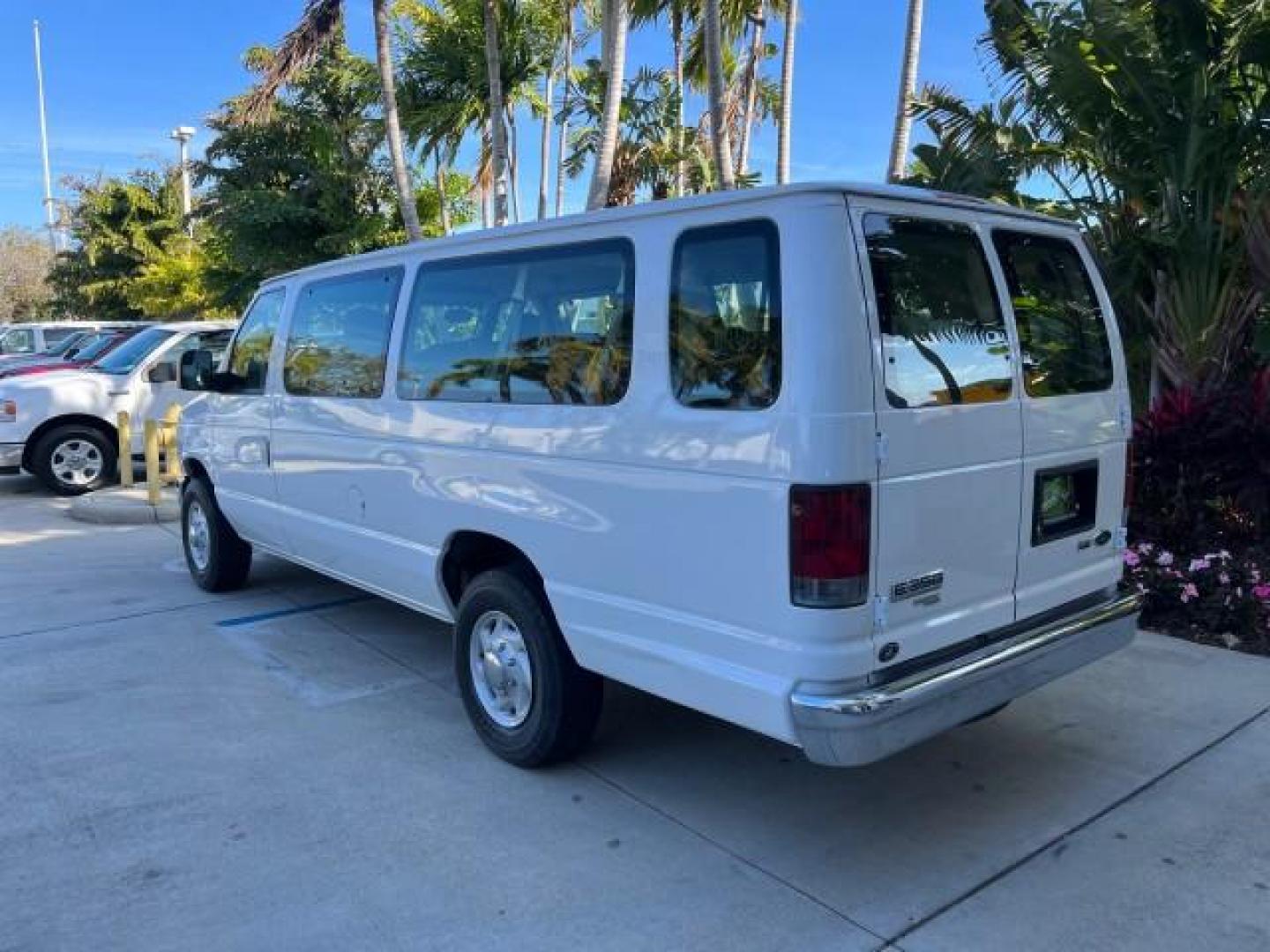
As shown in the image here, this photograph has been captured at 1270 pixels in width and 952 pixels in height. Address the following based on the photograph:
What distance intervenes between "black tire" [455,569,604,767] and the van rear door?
166cm

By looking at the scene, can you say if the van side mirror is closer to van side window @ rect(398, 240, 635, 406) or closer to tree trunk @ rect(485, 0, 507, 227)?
van side window @ rect(398, 240, 635, 406)

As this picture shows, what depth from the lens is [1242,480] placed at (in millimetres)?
5848

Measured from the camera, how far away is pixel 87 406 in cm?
1098

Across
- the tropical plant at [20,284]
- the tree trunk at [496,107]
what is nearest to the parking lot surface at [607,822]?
the tree trunk at [496,107]

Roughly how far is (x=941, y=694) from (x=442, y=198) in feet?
56.1

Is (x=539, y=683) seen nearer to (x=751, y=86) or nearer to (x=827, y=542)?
(x=827, y=542)

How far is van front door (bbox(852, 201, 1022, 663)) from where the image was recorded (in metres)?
3.02

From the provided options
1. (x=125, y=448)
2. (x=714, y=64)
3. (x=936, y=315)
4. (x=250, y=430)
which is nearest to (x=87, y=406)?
(x=125, y=448)

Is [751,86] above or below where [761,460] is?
above

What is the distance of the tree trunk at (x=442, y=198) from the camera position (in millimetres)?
17859

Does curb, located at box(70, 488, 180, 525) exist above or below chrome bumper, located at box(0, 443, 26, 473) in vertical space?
below

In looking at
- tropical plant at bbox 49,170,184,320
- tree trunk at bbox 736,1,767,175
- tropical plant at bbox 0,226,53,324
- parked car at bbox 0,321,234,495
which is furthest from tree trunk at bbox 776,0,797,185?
tropical plant at bbox 0,226,53,324

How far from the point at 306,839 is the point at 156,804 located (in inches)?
28.0

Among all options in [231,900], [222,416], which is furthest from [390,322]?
[231,900]
